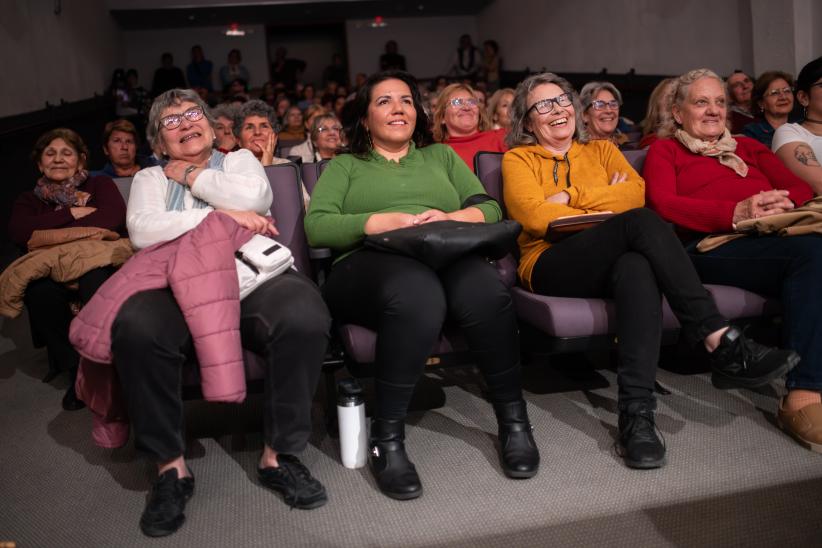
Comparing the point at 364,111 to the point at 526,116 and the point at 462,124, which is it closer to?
the point at 526,116

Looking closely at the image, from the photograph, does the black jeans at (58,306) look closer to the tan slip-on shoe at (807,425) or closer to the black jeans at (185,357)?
the black jeans at (185,357)

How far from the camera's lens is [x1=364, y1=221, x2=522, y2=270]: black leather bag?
2.04 m

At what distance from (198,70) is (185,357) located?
1274 centimetres

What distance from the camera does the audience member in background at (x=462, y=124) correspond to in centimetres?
354

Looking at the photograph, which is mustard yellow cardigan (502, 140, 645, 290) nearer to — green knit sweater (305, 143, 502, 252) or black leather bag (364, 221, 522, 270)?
green knit sweater (305, 143, 502, 252)

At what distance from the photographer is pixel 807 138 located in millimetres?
2885

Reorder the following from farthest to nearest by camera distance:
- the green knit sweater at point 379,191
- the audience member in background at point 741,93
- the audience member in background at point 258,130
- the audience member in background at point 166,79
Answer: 1. the audience member in background at point 166,79
2. the audience member in background at point 741,93
3. the audience member in background at point 258,130
4. the green knit sweater at point 379,191

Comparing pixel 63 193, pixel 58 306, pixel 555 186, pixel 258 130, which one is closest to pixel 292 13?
pixel 258 130

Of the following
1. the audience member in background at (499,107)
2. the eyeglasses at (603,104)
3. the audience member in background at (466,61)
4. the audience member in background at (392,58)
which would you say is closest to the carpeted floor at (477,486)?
the eyeglasses at (603,104)

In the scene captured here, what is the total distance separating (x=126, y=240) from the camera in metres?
2.88

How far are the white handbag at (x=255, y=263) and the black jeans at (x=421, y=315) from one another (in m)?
0.21

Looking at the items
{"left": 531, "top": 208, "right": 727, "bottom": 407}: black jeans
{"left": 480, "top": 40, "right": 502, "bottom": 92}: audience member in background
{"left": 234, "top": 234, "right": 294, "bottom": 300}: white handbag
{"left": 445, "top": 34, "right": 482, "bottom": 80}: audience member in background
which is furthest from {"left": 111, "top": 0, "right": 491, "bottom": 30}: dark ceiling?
{"left": 531, "top": 208, "right": 727, "bottom": 407}: black jeans

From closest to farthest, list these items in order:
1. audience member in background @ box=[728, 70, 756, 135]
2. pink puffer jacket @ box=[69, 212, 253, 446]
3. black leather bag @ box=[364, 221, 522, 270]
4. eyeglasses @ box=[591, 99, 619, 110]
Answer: pink puffer jacket @ box=[69, 212, 253, 446], black leather bag @ box=[364, 221, 522, 270], eyeglasses @ box=[591, 99, 619, 110], audience member in background @ box=[728, 70, 756, 135]

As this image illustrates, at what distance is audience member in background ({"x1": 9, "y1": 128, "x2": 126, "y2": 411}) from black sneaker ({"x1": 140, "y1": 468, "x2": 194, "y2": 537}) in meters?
1.03
